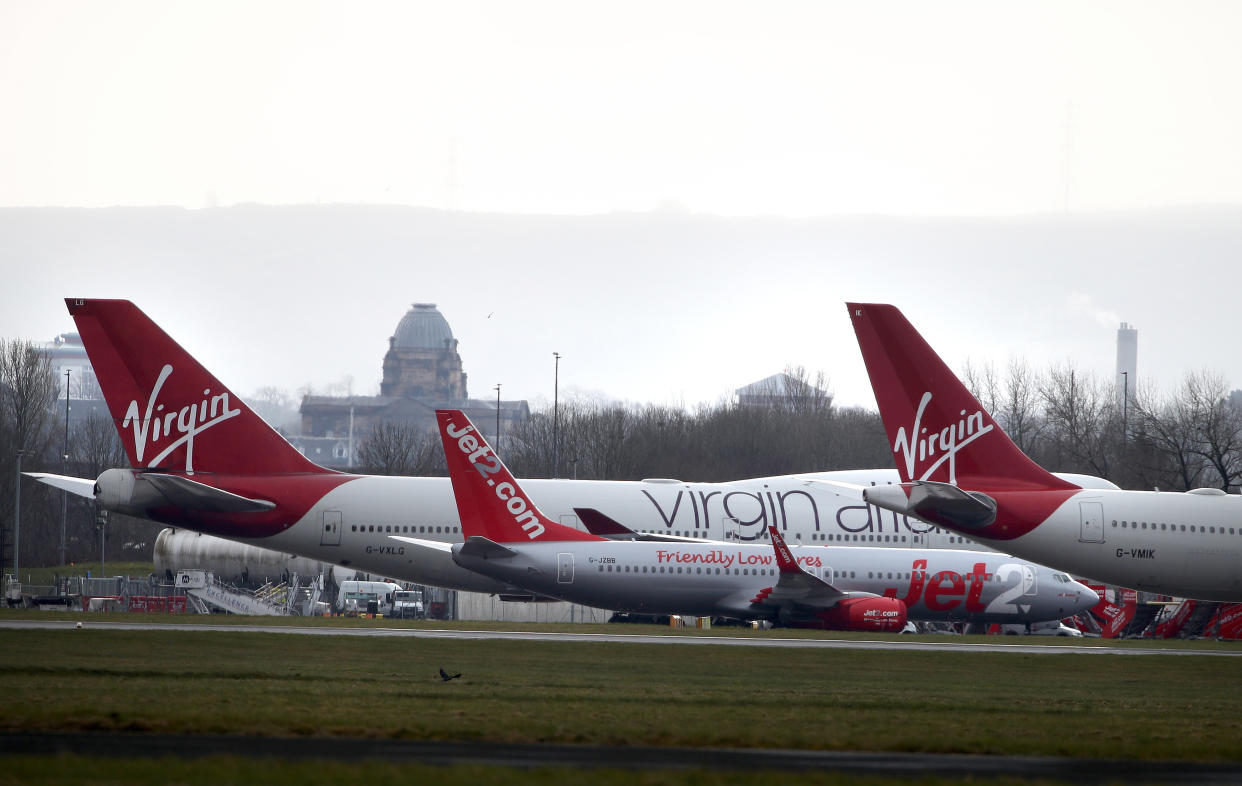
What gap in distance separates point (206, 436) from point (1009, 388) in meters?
77.3

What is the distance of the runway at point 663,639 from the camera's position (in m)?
36.6

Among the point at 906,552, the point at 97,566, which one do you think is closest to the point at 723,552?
the point at 906,552

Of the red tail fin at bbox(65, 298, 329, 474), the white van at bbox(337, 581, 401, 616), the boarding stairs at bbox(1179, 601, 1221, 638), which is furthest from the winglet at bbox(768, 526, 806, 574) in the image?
the white van at bbox(337, 581, 401, 616)

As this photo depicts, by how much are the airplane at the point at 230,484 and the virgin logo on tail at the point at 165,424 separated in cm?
3

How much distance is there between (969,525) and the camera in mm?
33062

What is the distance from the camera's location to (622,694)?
24.6 m

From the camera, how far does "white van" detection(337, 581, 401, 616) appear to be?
67688 mm

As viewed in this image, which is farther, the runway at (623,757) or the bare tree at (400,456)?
the bare tree at (400,456)

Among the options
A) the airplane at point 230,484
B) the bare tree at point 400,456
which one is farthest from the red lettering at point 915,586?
the bare tree at point 400,456

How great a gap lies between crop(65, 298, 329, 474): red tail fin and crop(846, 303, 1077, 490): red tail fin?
18184 mm

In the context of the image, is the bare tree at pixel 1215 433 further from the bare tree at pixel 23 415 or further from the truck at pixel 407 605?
the bare tree at pixel 23 415

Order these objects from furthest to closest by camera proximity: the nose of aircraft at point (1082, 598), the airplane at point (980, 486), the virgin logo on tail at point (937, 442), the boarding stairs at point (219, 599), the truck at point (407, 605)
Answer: the truck at point (407, 605) < the boarding stairs at point (219, 599) < the nose of aircraft at point (1082, 598) < the virgin logo on tail at point (937, 442) < the airplane at point (980, 486)

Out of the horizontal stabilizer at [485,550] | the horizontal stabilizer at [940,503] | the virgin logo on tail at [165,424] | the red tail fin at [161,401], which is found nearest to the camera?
the horizontal stabilizer at [940,503]

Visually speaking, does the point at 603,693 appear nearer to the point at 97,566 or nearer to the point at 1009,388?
the point at 97,566
